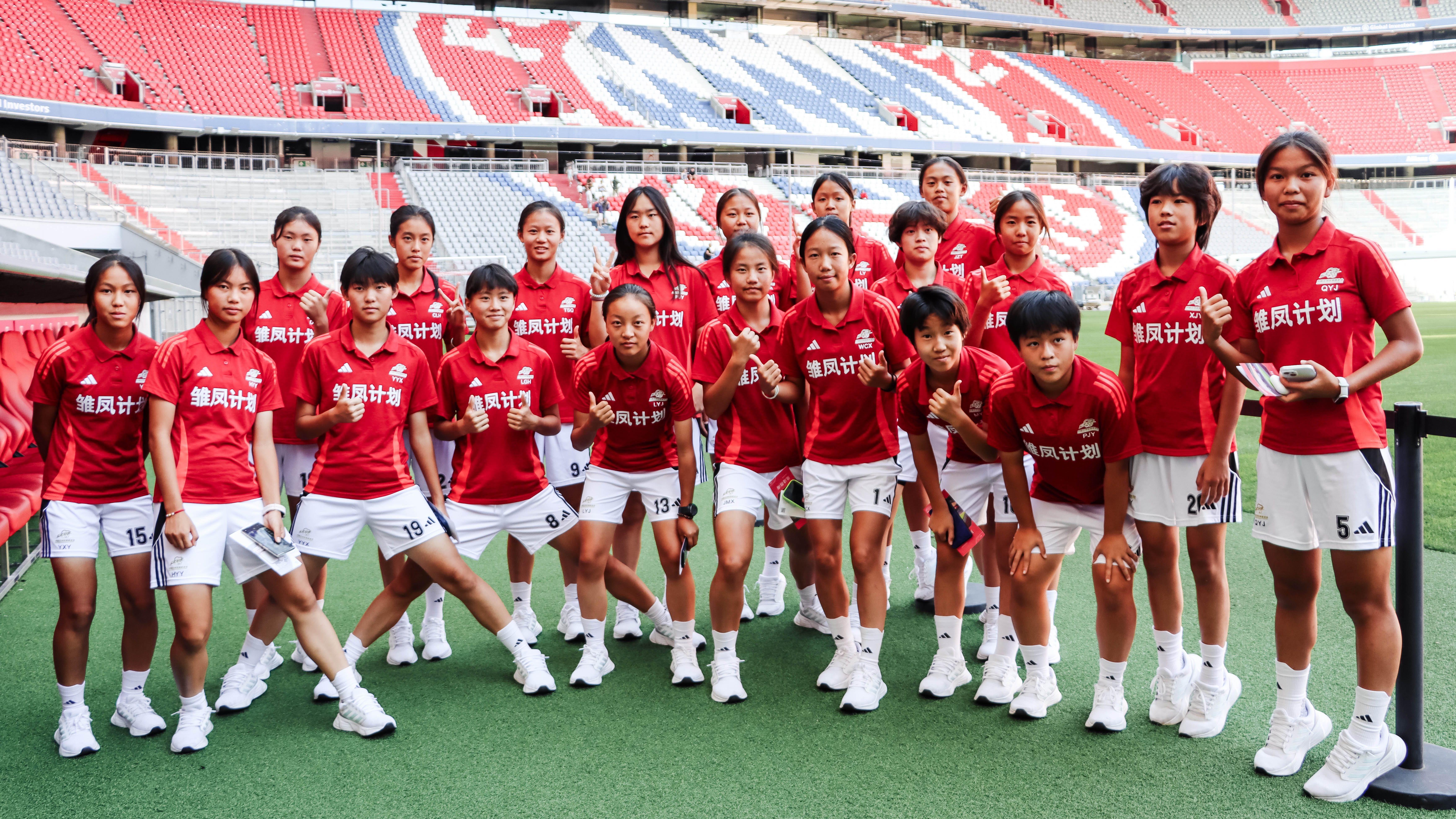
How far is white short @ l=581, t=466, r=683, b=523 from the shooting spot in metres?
4.58

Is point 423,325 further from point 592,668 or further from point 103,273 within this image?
point 592,668

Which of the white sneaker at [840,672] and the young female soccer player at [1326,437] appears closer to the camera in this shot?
the young female soccer player at [1326,437]

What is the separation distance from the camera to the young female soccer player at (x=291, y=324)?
468 cm

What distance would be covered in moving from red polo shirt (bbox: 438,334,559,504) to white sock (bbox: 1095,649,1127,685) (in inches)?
100

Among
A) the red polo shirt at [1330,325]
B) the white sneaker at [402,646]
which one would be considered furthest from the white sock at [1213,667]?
the white sneaker at [402,646]

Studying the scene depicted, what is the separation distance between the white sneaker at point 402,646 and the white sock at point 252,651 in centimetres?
61

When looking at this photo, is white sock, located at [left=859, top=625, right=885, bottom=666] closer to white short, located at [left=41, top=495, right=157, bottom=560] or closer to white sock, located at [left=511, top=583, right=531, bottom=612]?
white sock, located at [left=511, top=583, right=531, bottom=612]

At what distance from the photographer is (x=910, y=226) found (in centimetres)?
490

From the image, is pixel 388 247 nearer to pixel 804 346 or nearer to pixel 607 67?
pixel 607 67

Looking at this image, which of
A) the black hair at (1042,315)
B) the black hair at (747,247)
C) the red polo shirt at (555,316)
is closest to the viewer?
the black hair at (1042,315)

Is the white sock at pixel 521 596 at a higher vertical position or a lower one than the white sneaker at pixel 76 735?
higher

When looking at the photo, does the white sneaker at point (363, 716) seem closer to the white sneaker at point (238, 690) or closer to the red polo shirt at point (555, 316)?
the white sneaker at point (238, 690)

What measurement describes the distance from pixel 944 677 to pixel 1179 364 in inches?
63.6

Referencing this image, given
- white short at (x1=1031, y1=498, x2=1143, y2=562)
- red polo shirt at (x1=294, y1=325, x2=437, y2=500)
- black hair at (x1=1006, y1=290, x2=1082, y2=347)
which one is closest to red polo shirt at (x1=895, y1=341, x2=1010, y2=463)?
white short at (x1=1031, y1=498, x2=1143, y2=562)
